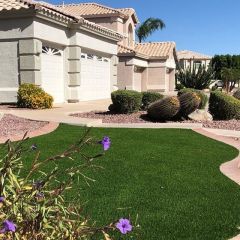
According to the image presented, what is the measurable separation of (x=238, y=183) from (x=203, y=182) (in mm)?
545

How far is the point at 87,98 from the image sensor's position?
23.9 meters

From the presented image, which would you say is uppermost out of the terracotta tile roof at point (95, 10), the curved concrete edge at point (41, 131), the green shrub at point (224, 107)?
the terracotta tile roof at point (95, 10)

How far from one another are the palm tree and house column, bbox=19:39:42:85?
43940 millimetres

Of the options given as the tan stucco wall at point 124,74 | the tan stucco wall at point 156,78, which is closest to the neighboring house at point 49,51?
the tan stucco wall at point 124,74

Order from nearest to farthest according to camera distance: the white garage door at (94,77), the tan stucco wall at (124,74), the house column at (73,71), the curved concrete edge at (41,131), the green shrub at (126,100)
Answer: the curved concrete edge at (41,131) < the green shrub at (126,100) < the house column at (73,71) < the white garage door at (94,77) < the tan stucco wall at (124,74)

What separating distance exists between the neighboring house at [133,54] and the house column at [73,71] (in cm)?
1009

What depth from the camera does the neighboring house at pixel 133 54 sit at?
32094 millimetres

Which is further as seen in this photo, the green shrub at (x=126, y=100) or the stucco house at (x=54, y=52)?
the stucco house at (x=54, y=52)

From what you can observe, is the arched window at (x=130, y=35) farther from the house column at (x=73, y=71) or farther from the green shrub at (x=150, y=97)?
the green shrub at (x=150, y=97)

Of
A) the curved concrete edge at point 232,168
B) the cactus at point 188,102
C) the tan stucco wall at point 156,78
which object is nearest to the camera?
the curved concrete edge at point 232,168

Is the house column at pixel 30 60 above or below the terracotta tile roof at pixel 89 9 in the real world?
below

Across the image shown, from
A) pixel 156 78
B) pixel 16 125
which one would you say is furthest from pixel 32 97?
pixel 156 78

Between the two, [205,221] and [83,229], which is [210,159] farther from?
[83,229]

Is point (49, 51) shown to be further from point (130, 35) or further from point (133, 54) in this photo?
point (130, 35)
